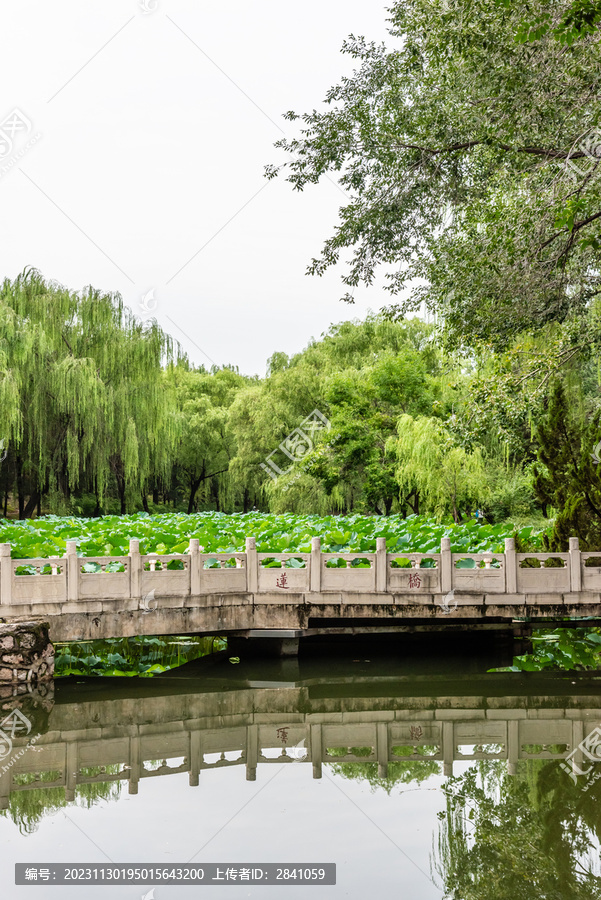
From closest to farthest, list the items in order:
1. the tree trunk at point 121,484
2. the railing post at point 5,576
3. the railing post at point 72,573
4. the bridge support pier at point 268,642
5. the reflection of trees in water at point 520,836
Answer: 1. the reflection of trees in water at point 520,836
2. the railing post at point 5,576
3. the railing post at point 72,573
4. the bridge support pier at point 268,642
5. the tree trunk at point 121,484

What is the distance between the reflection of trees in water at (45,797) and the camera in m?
5.98

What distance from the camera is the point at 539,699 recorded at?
8.96 m

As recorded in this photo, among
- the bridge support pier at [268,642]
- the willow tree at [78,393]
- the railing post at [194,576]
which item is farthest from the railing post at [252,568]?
the willow tree at [78,393]

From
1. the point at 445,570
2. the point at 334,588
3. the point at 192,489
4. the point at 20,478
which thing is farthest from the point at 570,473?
the point at 192,489

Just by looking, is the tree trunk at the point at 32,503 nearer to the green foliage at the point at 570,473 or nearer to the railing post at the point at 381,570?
the green foliage at the point at 570,473

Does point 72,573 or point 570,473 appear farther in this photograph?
point 570,473

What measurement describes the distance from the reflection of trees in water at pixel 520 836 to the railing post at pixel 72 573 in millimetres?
4690

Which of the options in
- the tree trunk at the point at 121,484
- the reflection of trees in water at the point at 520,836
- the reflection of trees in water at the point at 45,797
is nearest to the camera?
the reflection of trees in water at the point at 520,836

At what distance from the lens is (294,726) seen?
8.20 meters

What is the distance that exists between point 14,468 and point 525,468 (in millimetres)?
14733

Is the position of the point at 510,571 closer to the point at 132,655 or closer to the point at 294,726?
the point at 294,726


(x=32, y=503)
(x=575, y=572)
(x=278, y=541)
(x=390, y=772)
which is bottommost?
(x=390, y=772)

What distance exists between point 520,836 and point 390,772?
1.58 metres

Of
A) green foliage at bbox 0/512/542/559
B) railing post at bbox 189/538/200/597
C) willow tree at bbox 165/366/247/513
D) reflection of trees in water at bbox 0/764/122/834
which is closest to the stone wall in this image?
green foliage at bbox 0/512/542/559
